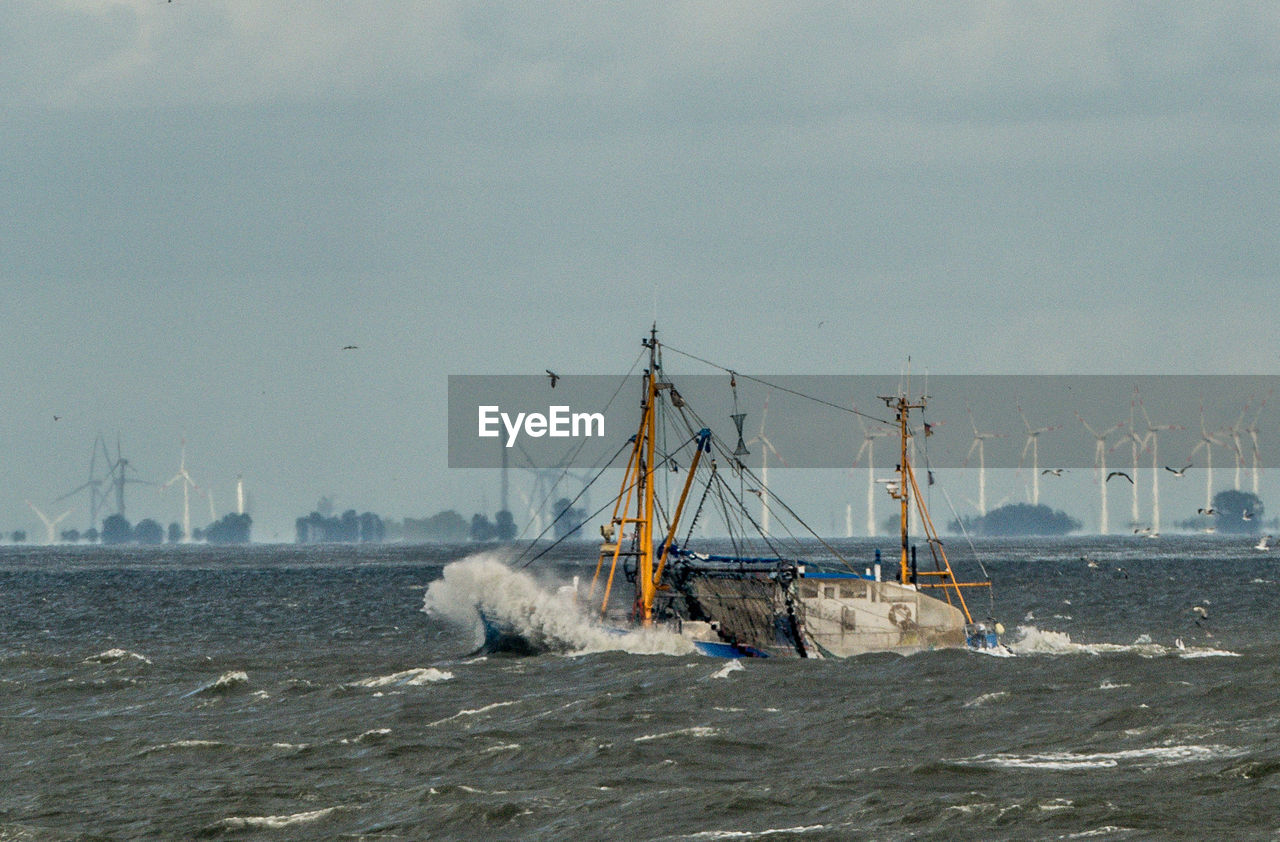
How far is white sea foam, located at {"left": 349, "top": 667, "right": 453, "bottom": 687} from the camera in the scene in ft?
209

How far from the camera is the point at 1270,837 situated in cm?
3494

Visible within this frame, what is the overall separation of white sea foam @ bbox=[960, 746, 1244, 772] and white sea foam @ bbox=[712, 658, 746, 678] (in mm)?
18890

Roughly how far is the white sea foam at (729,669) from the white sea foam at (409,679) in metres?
10.7

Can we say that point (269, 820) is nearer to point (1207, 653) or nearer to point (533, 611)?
point (533, 611)

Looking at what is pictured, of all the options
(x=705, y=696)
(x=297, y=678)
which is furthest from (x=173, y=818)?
(x=297, y=678)

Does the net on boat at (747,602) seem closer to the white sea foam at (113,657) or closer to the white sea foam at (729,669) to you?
the white sea foam at (729,669)

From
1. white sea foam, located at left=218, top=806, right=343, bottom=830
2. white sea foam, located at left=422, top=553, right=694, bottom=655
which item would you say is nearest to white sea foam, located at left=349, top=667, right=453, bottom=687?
white sea foam, located at left=422, top=553, right=694, bottom=655

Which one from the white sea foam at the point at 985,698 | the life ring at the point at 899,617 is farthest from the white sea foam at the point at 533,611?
the white sea foam at the point at 985,698

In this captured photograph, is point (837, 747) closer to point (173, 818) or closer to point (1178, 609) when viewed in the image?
point (173, 818)

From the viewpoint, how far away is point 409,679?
65062 millimetres

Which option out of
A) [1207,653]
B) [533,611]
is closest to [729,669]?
[533,611]

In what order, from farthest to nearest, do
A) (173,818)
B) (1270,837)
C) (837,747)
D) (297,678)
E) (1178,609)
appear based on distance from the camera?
(1178,609)
(297,678)
(837,747)
(173,818)
(1270,837)

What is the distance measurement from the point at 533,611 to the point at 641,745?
29369 mm

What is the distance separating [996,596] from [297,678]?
313 feet
